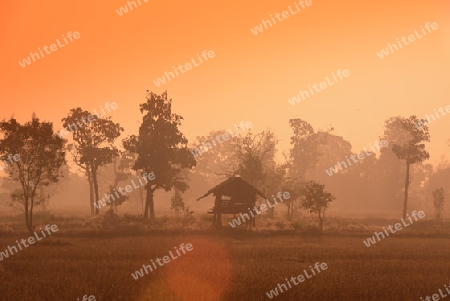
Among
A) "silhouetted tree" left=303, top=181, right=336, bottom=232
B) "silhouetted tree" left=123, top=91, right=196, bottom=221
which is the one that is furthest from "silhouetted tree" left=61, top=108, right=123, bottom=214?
"silhouetted tree" left=303, top=181, right=336, bottom=232

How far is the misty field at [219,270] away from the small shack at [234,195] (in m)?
11.1

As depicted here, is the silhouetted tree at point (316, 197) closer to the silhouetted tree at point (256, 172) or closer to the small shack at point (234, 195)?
the small shack at point (234, 195)

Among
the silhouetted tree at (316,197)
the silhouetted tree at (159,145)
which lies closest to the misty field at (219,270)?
the silhouetted tree at (316,197)

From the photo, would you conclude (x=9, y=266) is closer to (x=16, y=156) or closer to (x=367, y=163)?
(x=16, y=156)

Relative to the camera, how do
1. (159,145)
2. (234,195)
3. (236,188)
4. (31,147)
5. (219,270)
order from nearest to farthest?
(219,270) → (31,147) → (236,188) → (234,195) → (159,145)

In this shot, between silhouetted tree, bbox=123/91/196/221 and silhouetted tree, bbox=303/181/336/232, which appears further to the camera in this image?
silhouetted tree, bbox=123/91/196/221

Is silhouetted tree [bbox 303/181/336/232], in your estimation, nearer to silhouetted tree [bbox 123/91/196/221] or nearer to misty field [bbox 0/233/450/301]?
misty field [bbox 0/233/450/301]

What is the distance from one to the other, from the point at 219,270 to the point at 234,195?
26772 mm

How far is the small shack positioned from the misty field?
1113cm

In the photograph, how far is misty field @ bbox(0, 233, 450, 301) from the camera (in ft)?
64.6

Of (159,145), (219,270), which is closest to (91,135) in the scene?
(159,145)

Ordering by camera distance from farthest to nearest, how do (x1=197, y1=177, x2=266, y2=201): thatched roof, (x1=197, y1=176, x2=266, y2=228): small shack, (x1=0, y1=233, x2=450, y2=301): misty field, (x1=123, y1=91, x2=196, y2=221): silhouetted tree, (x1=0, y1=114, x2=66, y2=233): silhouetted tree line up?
(x1=123, y1=91, x2=196, y2=221): silhouetted tree → (x1=197, y1=177, x2=266, y2=201): thatched roof → (x1=197, y1=176, x2=266, y2=228): small shack → (x1=0, y1=114, x2=66, y2=233): silhouetted tree → (x1=0, y1=233, x2=450, y2=301): misty field

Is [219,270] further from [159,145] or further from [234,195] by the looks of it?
[159,145]

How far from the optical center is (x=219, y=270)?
24828 millimetres
